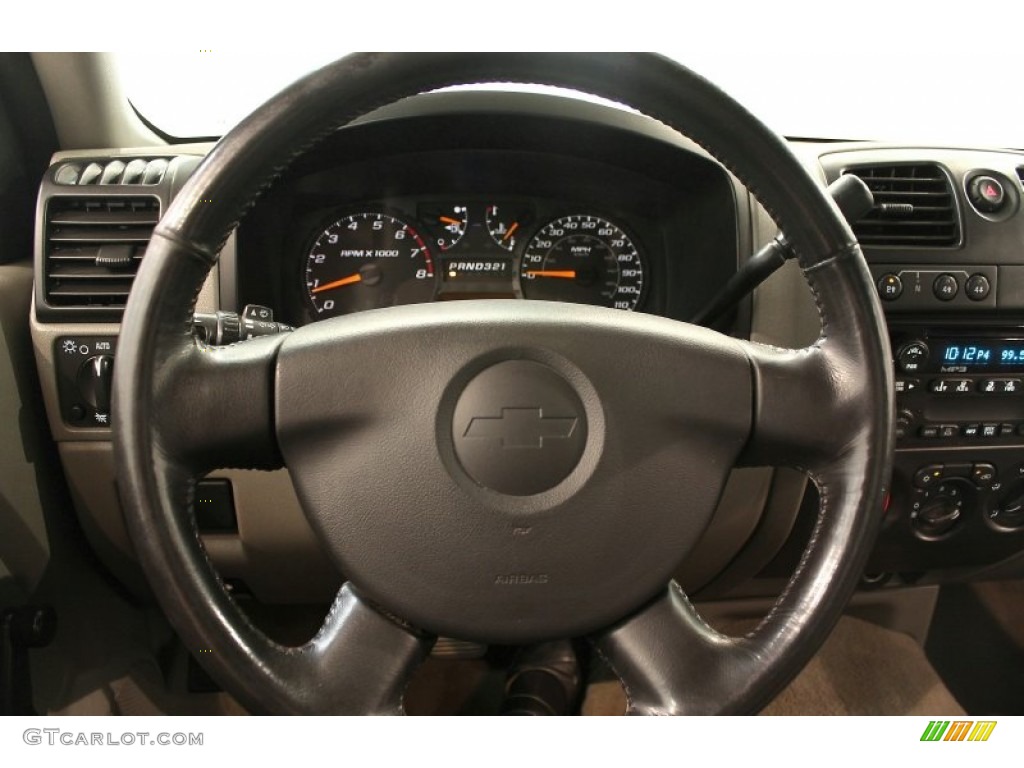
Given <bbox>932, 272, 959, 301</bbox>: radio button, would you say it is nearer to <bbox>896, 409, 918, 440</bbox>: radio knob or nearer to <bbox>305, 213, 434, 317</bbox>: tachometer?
<bbox>896, 409, 918, 440</bbox>: radio knob

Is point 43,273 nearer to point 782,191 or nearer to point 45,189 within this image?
point 45,189

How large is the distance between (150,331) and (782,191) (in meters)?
0.50

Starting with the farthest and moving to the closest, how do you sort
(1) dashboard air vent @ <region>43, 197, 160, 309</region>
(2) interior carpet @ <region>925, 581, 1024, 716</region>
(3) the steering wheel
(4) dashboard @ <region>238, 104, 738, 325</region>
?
(2) interior carpet @ <region>925, 581, 1024, 716</region>
(4) dashboard @ <region>238, 104, 738, 325</region>
(1) dashboard air vent @ <region>43, 197, 160, 309</region>
(3) the steering wheel

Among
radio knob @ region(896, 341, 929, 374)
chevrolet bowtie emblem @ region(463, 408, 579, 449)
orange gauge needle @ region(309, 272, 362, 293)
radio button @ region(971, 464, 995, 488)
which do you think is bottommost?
radio button @ region(971, 464, 995, 488)

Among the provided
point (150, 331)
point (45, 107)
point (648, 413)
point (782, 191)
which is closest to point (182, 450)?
point (150, 331)

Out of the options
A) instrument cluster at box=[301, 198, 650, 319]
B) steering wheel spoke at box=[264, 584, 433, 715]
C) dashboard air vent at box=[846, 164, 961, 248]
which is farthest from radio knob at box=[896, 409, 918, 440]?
A: steering wheel spoke at box=[264, 584, 433, 715]

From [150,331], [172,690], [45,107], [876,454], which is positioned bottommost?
[172,690]

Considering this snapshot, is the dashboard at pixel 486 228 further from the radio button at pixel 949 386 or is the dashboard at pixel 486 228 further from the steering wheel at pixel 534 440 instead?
the steering wheel at pixel 534 440

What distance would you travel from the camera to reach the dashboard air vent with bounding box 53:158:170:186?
1100 millimetres

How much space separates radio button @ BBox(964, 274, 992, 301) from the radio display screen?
2.4 inches

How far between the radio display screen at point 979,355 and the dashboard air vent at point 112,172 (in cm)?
109

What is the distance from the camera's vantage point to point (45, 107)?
1222 millimetres

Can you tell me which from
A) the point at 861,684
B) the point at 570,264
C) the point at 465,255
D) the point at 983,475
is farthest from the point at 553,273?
the point at 861,684

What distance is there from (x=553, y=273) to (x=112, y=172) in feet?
2.09
